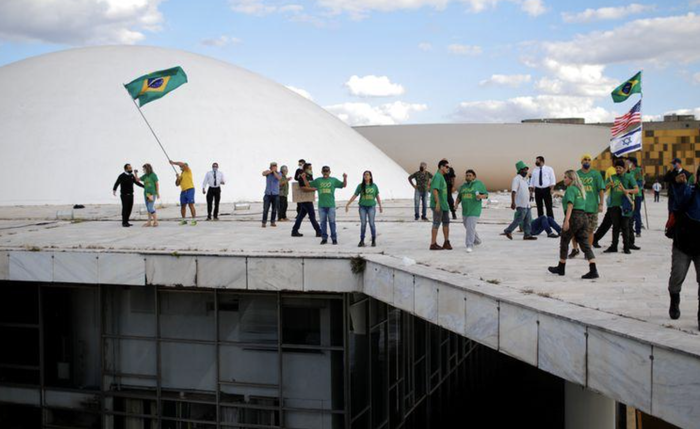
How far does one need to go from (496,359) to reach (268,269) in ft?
50.5

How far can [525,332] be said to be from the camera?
6.00m

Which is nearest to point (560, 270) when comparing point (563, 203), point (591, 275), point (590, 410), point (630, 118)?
point (591, 275)

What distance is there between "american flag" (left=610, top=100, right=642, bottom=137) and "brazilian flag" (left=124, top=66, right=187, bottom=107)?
996cm

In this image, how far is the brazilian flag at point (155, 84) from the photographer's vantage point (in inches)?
651

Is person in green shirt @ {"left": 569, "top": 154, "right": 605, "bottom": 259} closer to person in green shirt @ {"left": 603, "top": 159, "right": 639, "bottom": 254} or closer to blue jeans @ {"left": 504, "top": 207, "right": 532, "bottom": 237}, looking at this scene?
person in green shirt @ {"left": 603, "top": 159, "right": 639, "bottom": 254}

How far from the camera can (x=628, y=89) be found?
50.8ft

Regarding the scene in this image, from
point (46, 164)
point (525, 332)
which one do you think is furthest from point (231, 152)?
point (525, 332)

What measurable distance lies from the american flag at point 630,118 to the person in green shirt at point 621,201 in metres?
4.47

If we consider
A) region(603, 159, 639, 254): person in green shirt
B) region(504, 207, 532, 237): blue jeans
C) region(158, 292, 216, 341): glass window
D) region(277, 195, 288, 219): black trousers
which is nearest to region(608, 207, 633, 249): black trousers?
region(603, 159, 639, 254): person in green shirt

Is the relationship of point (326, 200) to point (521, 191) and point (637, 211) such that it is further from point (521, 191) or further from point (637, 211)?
point (637, 211)

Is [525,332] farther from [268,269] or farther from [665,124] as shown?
[665,124]

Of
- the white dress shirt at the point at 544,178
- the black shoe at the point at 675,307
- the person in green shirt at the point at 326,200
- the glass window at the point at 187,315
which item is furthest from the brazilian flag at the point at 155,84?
the black shoe at the point at 675,307

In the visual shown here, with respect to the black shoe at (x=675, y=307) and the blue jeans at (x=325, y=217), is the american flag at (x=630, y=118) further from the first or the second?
the black shoe at (x=675, y=307)

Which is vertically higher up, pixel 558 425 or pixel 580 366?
pixel 580 366
